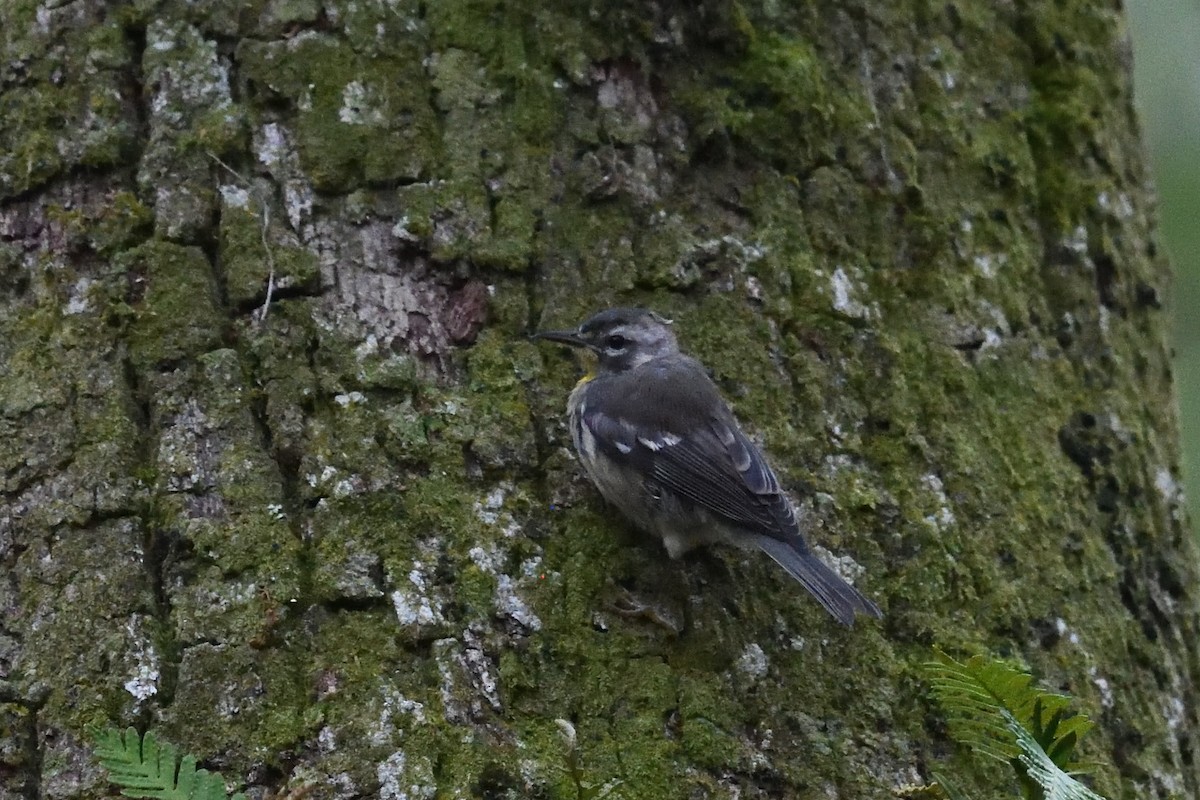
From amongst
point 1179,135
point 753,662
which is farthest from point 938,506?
point 1179,135

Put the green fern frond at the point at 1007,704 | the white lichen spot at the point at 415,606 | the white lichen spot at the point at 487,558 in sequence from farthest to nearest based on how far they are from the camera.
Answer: the white lichen spot at the point at 487,558, the white lichen spot at the point at 415,606, the green fern frond at the point at 1007,704

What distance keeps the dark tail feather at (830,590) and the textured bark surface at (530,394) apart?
0.10 meters

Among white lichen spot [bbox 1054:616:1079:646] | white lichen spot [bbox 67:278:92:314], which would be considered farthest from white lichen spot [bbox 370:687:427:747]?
white lichen spot [bbox 1054:616:1079:646]

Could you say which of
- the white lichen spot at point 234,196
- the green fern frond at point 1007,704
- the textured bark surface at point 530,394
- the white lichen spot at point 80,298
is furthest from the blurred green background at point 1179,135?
the white lichen spot at point 80,298

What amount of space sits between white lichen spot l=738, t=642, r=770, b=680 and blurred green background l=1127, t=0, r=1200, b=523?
5.51 m

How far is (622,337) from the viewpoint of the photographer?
4.37 meters

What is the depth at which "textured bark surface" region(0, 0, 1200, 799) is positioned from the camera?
3.28 meters

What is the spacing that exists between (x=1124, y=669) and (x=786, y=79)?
223 cm

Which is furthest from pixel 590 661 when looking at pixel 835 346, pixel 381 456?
pixel 835 346

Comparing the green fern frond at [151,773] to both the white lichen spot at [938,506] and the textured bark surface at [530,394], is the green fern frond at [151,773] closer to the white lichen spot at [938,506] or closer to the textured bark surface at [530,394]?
the textured bark surface at [530,394]

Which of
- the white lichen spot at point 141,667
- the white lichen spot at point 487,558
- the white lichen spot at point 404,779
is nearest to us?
the white lichen spot at point 404,779

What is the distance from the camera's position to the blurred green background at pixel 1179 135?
8.19m

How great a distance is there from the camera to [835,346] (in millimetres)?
4188

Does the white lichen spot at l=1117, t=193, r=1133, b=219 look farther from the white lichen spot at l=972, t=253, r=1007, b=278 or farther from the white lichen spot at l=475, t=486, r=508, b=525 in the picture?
the white lichen spot at l=475, t=486, r=508, b=525
